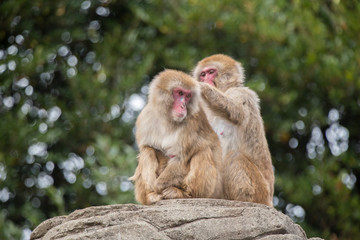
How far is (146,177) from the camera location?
8.19m

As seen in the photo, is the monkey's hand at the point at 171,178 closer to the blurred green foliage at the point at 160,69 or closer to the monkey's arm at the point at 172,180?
the monkey's arm at the point at 172,180

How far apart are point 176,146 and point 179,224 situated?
4.23ft

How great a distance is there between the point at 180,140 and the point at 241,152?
101 cm

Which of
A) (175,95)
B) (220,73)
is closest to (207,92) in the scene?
(175,95)

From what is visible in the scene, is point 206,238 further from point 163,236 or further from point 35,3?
point 35,3

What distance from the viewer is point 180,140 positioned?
816 centimetres

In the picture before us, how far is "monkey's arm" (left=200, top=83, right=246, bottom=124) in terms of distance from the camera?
8664 millimetres

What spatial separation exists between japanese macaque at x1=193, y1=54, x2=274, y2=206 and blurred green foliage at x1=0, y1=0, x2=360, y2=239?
4.38m

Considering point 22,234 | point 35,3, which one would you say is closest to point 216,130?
point 22,234

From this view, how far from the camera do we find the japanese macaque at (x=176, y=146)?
8.06 m

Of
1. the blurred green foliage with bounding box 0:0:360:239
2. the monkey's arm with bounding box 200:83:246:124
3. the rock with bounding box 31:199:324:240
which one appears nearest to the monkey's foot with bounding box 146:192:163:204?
the rock with bounding box 31:199:324:240

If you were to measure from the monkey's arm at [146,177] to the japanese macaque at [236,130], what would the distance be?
901mm

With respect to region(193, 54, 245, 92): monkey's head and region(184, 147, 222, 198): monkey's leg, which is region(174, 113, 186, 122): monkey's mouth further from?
region(193, 54, 245, 92): monkey's head

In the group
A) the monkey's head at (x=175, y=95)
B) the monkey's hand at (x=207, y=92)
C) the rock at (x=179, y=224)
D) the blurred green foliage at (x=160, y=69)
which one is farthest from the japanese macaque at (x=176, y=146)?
the blurred green foliage at (x=160, y=69)
